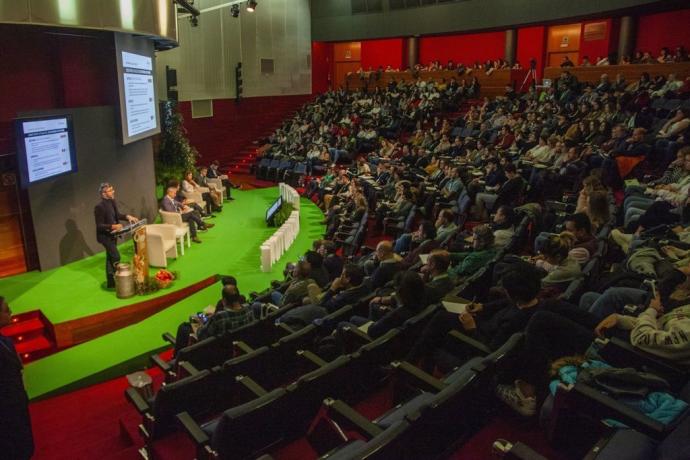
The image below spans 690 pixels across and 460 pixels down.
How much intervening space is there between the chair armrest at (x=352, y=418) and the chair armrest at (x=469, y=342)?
0.92 m

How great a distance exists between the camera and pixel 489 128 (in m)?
12.6

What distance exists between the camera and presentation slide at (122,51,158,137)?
820cm

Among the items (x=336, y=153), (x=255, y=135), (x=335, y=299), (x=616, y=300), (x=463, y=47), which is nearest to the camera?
(x=616, y=300)

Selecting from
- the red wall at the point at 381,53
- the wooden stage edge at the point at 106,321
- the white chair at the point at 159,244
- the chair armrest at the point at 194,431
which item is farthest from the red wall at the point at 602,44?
the chair armrest at the point at 194,431

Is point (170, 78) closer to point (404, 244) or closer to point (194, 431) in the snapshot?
point (404, 244)

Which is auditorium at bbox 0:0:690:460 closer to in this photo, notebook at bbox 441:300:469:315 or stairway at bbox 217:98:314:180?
notebook at bbox 441:300:469:315

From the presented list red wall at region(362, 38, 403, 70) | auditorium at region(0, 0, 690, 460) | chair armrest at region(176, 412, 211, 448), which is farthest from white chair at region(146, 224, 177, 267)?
red wall at region(362, 38, 403, 70)

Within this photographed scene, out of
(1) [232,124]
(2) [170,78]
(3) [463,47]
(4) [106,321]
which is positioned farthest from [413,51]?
(4) [106,321]

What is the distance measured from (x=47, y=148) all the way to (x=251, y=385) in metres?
5.14

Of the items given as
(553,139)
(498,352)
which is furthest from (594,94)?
(498,352)

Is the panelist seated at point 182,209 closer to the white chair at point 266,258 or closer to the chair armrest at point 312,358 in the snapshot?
the white chair at point 266,258

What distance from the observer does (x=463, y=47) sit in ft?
69.6

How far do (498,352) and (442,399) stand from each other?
1.92ft

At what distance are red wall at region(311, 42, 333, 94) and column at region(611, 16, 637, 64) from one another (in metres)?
11.2
